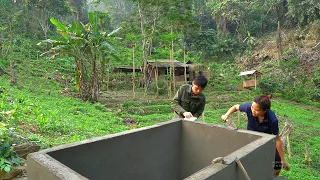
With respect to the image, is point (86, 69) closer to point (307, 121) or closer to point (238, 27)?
point (307, 121)

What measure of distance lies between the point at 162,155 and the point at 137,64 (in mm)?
18062

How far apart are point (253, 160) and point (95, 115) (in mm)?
7257

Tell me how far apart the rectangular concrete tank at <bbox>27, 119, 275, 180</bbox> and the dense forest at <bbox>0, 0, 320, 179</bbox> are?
0.94m

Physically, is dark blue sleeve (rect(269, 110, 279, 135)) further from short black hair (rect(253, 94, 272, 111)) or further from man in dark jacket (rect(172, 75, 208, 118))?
man in dark jacket (rect(172, 75, 208, 118))

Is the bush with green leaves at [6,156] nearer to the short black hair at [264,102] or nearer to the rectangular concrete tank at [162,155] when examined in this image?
the rectangular concrete tank at [162,155]

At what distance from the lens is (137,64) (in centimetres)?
2102

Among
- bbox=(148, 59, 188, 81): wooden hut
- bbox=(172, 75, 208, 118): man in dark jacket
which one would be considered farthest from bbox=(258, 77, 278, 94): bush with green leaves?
bbox=(172, 75, 208, 118): man in dark jacket

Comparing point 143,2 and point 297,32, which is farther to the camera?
point 297,32

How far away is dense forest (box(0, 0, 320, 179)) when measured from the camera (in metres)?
6.80

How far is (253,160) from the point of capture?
2.43 m

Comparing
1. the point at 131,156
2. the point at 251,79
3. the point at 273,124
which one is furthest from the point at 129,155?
the point at 251,79

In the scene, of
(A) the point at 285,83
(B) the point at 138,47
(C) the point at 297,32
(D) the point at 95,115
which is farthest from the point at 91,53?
(C) the point at 297,32

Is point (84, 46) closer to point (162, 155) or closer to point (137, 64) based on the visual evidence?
point (162, 155)

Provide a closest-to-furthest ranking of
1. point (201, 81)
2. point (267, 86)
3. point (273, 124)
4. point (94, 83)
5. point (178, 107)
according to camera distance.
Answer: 1. point (273, 124)
2. point (201, 81)
3. point (178, 107)
4. point (94, 83)
5. point (267, 86)
